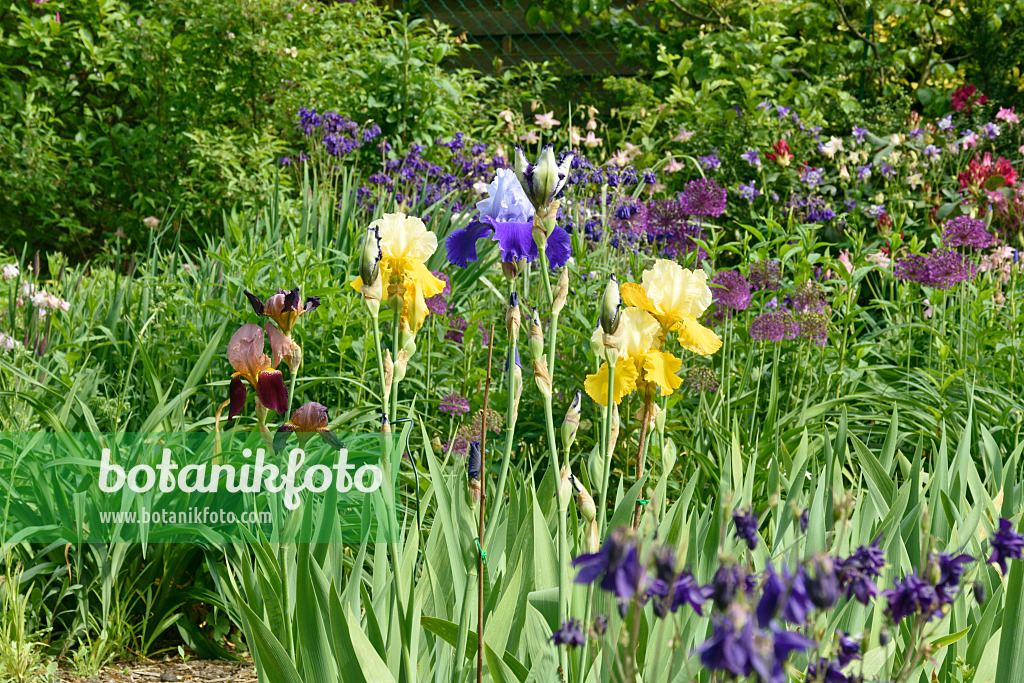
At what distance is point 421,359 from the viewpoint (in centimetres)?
289

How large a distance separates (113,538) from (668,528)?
1122 millimetres

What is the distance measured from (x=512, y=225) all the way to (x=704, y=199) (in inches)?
68.1

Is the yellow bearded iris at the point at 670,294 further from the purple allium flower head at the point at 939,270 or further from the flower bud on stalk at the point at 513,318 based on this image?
the purple allium flower head at the point at 939,270

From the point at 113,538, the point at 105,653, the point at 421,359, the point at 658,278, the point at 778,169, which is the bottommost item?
the point at 105,653

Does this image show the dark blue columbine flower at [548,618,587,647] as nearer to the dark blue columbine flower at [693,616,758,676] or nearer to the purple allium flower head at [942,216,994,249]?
the dark blue columbine flower at [693,616,758,676]

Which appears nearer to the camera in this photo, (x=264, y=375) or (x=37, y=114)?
(x=264, y=375)

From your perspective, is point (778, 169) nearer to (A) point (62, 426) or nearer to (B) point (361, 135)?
(B) point (361, 135)

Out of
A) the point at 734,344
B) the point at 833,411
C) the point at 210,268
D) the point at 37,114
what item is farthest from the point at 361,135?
the point at 833,411

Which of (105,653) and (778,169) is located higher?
(778,169)

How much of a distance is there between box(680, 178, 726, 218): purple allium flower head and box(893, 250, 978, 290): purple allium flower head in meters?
0.65

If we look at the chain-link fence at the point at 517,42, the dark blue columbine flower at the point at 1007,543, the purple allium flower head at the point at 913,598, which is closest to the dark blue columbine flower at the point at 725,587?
the purple allium flower head at the point at 913,598

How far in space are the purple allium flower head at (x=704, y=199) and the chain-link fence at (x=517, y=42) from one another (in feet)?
15.2

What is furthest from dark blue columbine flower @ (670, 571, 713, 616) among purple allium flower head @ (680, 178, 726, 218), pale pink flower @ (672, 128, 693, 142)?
pale pink flower @ (672, 128, 693, 142)

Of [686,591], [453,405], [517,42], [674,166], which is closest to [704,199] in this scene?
[453,405]
